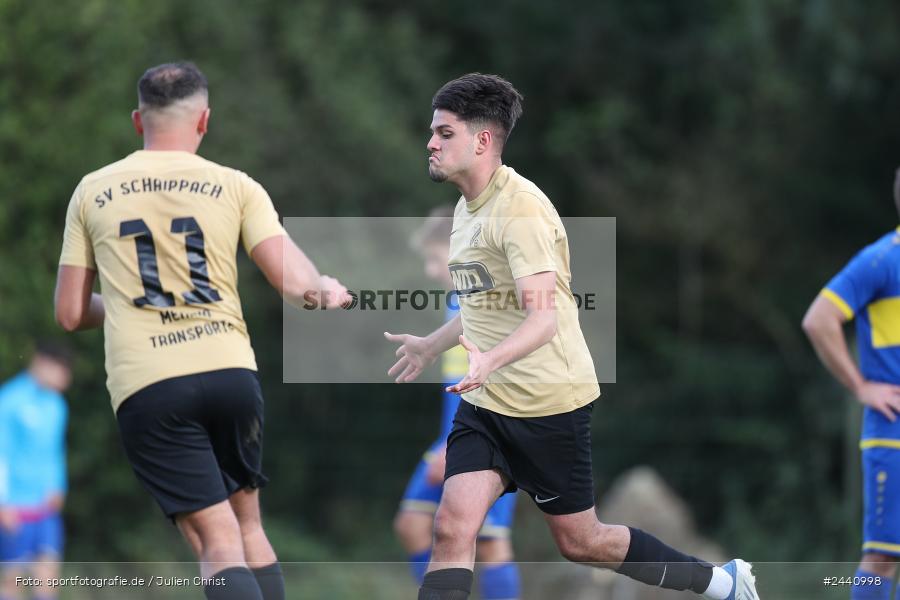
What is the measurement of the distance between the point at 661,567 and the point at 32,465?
601 cm

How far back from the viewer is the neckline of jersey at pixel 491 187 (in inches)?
187

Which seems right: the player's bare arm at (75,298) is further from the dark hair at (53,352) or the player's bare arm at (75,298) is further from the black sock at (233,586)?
the dark hair at (53,352)

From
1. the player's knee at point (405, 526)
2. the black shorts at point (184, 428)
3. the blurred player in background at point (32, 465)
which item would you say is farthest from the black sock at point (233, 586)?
the blurred player in background at point (32, 465)

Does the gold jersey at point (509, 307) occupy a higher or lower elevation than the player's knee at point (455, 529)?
higher

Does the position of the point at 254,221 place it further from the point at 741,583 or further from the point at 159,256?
the point at 741,583

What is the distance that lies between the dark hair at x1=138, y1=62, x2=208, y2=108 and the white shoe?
306 cm

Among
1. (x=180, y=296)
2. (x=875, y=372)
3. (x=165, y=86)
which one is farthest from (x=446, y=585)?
(x=875, y=372)

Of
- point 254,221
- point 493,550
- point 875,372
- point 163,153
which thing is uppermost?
point 163,153

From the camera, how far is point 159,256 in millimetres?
4578

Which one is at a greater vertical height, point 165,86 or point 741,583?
point 165,86

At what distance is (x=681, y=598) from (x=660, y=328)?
713 centimetres

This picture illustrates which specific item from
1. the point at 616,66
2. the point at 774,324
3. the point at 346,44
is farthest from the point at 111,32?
the point at 774,324

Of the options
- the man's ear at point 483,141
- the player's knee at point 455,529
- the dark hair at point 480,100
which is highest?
the dark hair at point 480,100

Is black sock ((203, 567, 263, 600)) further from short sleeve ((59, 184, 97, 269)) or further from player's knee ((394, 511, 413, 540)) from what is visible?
player's knee ((394, 511, 413, 540))
